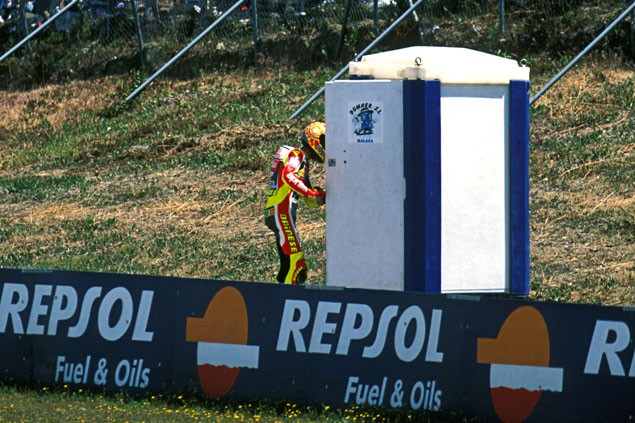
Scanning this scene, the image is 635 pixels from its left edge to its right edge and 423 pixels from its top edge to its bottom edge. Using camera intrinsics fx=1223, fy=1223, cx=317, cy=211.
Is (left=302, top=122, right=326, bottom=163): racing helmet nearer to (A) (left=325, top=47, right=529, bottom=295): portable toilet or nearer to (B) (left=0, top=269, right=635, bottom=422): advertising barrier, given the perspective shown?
(A) (left=325, top=47, right=529, bottom=295): portable toilet

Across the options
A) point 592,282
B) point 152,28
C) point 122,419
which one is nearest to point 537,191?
point 592,282

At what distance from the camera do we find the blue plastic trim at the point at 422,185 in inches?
428

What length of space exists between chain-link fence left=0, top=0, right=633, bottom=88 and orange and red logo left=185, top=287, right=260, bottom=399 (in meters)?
13.3

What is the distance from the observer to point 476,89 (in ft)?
36.5

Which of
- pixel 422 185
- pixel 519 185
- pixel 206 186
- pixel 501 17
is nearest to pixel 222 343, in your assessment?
pixel 422 185

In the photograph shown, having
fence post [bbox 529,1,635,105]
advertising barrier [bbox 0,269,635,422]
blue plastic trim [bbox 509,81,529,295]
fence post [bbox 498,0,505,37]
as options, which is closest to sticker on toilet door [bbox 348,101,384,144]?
blue plastic trim [bbox 509,81,529,295]

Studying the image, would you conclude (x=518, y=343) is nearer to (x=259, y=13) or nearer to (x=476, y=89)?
(x=476, y=89)

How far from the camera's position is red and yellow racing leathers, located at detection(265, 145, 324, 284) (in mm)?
11922

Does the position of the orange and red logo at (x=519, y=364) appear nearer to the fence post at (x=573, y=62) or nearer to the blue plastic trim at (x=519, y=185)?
the blue plastic trim at (x=519, y=185)

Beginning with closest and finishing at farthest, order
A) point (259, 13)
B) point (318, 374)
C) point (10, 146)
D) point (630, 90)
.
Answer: point (318, 374) → point (630, 90) → point (10, 146) → point (259, 13)

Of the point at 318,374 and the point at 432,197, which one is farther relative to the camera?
the point at 432,197

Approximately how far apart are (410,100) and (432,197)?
0.90 m

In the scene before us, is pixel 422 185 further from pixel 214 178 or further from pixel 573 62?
pixel 214 178

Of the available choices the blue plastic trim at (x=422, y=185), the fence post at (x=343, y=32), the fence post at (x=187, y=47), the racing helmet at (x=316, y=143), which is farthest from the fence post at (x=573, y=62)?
the blue plastic trim at (x=422, y=185)
